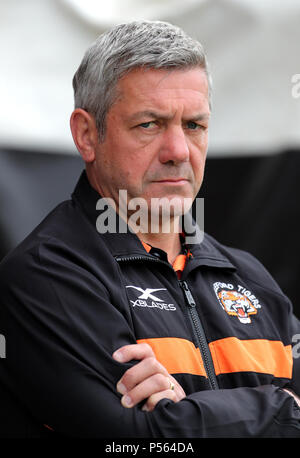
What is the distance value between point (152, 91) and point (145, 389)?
0.67 meters

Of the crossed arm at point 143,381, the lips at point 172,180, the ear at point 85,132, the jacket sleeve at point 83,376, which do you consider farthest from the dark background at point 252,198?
the crossed arm at point 143,381

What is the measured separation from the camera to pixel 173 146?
1779mm

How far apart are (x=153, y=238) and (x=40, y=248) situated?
13.4 inches

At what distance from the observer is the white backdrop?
278 cm

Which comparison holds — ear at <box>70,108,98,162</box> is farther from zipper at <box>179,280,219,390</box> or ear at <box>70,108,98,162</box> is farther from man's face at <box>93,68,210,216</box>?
zipper at <box>179,280,219,390</box>

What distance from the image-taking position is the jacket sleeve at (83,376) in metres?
1.49

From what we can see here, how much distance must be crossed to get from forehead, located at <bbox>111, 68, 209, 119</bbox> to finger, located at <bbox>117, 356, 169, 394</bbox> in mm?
586

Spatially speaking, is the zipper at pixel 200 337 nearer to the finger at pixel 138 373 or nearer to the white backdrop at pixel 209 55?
the finger at pixel 138 373

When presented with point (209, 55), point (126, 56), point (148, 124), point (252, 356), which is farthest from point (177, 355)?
point (209, 55)

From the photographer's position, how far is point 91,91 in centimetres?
183

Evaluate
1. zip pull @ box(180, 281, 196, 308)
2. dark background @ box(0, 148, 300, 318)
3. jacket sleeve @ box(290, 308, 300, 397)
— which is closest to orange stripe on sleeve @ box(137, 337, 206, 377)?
zip pull @ box(180, 281, 196, 308)

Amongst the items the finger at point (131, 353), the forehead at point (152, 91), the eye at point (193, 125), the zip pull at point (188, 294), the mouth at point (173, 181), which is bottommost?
the finger at point (131, 353)

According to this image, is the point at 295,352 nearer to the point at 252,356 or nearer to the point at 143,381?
the point at 252,356
